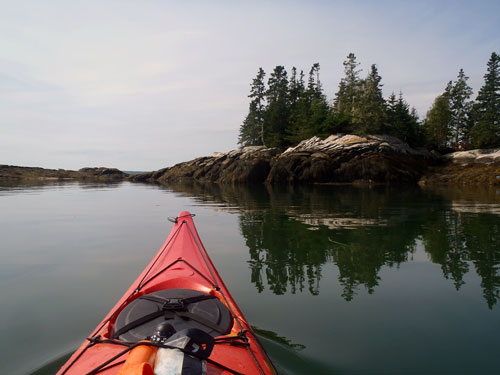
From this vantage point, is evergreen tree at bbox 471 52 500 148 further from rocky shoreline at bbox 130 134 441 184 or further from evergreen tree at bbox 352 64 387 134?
evergreen tree at bbox 352 64 387 134

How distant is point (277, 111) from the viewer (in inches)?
1921

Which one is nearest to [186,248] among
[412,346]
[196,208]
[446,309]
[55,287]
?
[55,287]

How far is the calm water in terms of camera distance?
3367 millimetres

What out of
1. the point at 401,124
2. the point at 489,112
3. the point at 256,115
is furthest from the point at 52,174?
the point at 489,112

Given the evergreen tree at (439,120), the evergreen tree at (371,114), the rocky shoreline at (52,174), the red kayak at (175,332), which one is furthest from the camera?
the rocky shoreline at (52,174)

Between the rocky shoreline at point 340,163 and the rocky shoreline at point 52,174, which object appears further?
the rocky shoreline at point 52,174

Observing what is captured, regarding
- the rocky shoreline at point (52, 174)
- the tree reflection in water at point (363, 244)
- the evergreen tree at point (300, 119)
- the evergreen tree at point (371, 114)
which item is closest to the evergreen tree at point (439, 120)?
the evergreen tree at point (371, 114)

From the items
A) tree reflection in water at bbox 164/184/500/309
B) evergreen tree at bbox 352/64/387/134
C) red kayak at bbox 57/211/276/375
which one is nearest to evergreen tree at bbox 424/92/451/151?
evergreen tree at bbox 352/64/387/134

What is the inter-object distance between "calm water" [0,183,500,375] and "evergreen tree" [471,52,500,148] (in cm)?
3306

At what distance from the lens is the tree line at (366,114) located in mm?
39156

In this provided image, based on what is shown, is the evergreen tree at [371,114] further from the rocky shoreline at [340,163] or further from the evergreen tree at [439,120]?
the evergreen tree at [439,120]

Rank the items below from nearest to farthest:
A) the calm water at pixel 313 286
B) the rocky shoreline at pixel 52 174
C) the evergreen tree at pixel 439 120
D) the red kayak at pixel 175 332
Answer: the red kayak at pixel 175 332, the calm water at pixel 313 286, the evergreen tree at pixel 439 120, the rocky shoreline at pixel 52 174

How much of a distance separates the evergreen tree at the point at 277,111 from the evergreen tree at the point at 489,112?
2507 cm

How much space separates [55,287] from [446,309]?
6410 mm
